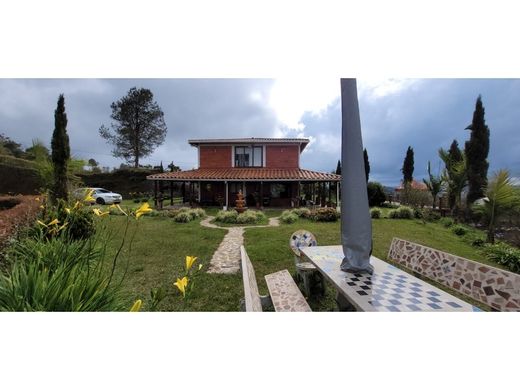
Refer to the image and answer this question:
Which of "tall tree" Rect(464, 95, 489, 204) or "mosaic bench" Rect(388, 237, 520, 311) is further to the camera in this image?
"tall tree" Rect(464, 95, 489, 204)

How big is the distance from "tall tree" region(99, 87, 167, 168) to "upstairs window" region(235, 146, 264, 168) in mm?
14043

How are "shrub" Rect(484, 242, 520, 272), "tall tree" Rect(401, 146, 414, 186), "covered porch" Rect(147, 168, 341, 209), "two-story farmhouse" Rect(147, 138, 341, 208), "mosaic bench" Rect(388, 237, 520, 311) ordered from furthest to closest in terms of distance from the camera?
"tall tree" Rect(401, 146, 414, 186) < "two-story farmhouse" Rect(147, 138, 341, 208) < "covered porch" Rect(147, 168, 341, 209) < "shrub" Rect(484, 242, 520, 272) < "mosaic bench" Rect(388, 237, 520, 311)

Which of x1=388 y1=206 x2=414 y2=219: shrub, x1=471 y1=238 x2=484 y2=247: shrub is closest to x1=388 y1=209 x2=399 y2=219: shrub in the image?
x1=388 y1=206 x2=414 y2=219: shrub

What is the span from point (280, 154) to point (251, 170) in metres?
2.42

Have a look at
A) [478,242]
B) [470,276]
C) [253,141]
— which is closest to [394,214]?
[478,242]

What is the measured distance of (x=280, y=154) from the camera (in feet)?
54.7

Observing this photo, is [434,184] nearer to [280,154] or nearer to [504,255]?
[504,255]

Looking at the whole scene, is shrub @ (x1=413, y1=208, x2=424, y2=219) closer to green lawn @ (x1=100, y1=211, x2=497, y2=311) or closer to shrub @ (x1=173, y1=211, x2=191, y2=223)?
green lawn @ (x1=100, y1=211, x2=497, y2=311)

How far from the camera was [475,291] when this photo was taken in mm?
2590

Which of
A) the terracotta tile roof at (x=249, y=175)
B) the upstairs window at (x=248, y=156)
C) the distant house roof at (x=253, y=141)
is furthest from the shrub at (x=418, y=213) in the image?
the upstairs window at (x=248, y=156)

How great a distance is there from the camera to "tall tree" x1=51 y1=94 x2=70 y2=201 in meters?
7.27
